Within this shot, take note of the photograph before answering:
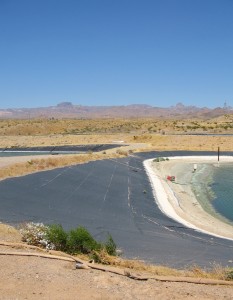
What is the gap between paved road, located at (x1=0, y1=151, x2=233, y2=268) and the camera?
18016 mm

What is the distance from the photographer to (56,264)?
13.1 meters

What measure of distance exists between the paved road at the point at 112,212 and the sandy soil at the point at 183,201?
1.31m

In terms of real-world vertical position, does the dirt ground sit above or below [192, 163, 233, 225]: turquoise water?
above

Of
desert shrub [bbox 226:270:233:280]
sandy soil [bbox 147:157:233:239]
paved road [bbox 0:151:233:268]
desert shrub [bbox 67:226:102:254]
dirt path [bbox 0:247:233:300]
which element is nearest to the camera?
dirt path [bbox 0:247:233:300]

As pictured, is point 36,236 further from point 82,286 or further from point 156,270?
point 156,270

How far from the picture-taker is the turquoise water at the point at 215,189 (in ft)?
111

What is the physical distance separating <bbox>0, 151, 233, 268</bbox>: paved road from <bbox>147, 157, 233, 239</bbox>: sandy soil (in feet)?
4.28

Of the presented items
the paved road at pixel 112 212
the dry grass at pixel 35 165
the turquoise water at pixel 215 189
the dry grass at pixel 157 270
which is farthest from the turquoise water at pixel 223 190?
the dry grass at pixel 157 270

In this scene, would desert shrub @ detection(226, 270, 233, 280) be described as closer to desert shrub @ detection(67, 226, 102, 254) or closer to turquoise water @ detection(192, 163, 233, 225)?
desert shrub @ detection(67, 226, 102, 254)

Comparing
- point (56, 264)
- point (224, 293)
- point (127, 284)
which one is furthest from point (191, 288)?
point (56, 264)

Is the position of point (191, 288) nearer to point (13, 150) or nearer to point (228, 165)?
point (228, 165)

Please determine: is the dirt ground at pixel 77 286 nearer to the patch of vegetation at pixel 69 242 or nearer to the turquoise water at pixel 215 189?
the patch of vegetation at pixel 69 242

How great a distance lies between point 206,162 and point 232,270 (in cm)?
5607

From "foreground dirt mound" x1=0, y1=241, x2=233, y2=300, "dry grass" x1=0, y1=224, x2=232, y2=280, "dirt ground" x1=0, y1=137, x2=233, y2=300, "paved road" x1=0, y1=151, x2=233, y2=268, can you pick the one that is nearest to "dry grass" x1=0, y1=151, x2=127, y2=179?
"paved road" x1=0, y1=151, x2=233, y2=268
